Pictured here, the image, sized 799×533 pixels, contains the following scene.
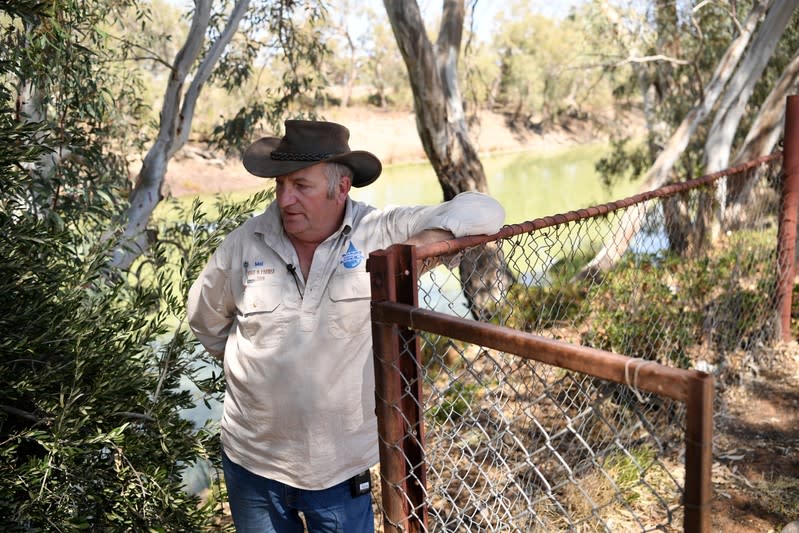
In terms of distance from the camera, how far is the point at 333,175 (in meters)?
2.22

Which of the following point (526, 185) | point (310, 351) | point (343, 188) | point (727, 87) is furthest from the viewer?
point (526, 185)

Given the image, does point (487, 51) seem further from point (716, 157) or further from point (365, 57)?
point (716, 157)

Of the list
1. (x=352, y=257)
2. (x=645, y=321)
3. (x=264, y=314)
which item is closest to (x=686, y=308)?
(x=645, y=321)

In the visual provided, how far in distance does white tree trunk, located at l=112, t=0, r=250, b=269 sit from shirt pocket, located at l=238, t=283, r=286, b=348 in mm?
3498

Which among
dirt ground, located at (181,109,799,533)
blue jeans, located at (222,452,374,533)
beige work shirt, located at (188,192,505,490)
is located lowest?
dirt ground, located at (181,109,799,533)

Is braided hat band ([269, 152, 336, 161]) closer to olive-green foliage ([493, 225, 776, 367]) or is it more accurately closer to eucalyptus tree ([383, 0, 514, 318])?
olive-green foliage ([493, 225, 776, 367])

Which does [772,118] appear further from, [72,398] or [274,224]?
[72,398]

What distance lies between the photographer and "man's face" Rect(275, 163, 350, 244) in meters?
2.13

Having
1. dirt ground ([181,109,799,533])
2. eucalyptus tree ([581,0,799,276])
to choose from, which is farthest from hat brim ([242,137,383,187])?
eucalyptus tree ([581,0,799,276])

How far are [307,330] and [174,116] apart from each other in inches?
174

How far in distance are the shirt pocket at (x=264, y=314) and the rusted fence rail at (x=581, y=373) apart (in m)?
0.41

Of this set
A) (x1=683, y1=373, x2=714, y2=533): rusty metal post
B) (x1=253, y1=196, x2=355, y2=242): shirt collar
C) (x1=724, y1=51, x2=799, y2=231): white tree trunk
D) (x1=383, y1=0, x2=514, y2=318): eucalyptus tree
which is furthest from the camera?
(x1=724, y1=51, x2=799, y2=231): white tree trunk

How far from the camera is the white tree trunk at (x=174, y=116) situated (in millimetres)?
5609

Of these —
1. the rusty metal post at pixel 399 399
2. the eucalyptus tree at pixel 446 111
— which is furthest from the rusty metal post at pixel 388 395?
the eucalyptus tree at pixel 446 111
